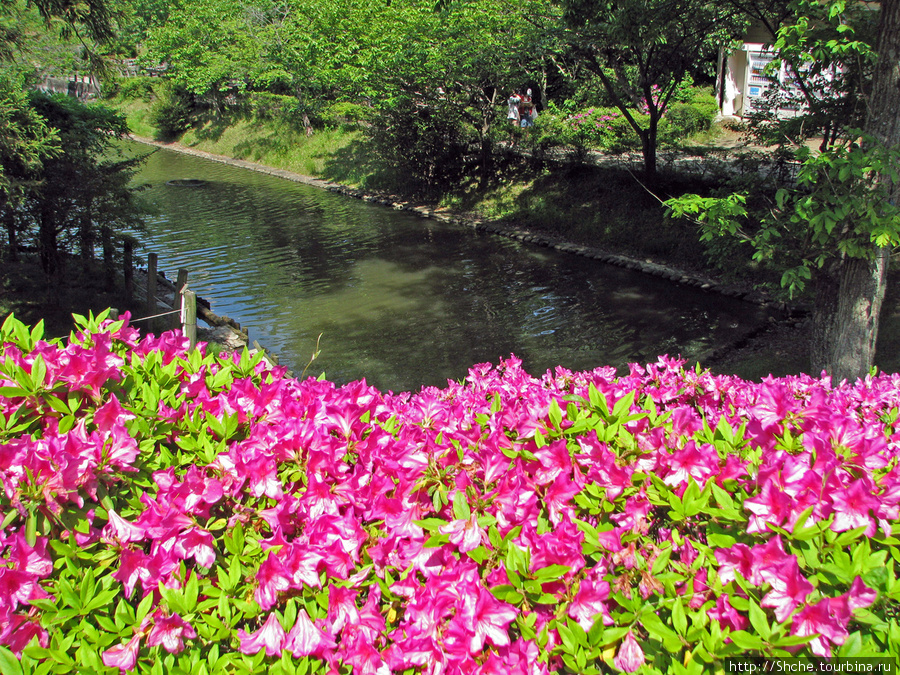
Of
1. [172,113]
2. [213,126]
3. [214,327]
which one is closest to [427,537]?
[214,327]

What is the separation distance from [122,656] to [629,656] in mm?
1375

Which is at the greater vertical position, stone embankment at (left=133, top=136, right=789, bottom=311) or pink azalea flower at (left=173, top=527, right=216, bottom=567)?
pink azalea flower at (left=173, top=527, right=216, bottom=567)

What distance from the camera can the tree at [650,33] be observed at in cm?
1311

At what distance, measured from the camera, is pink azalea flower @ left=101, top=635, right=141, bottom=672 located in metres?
1.85

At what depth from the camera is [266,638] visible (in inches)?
74.3

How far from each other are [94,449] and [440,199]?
22517 millimetres

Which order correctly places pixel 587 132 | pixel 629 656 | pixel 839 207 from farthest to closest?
1. pixel 587 132
2. pixel 839 207
3. pixel 629 656

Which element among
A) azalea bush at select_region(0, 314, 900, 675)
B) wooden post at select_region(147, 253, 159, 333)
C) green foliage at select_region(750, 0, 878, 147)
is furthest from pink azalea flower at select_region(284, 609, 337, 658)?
wooden post at select_region(147, 253, 159, 333)

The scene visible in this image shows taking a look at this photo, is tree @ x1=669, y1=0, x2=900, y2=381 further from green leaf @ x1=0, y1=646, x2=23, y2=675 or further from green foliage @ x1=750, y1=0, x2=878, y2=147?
green leaf @ x1=0, y1=646, x2=23, y2=675

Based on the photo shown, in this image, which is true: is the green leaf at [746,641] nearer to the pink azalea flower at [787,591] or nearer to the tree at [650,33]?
the pink azalea flower at [787,591]

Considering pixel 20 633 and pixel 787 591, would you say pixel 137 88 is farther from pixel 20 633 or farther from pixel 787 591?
pixel 787 591

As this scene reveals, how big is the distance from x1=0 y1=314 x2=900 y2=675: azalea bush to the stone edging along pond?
30.2ft

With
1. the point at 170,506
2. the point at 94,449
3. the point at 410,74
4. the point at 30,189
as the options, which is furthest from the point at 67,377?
the point at 410,74

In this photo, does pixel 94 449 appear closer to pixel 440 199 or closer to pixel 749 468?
pixel 749 468
